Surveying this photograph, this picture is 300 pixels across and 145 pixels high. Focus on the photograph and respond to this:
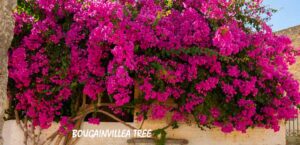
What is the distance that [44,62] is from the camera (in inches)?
275

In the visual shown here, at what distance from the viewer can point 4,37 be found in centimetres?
357

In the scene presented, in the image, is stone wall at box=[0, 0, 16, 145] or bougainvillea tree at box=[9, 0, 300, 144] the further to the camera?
bougainvillea tree at box=[9, 0, 300, 144]

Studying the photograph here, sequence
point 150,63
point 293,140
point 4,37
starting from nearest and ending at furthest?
point 4,37
point 150,63
point 293,140

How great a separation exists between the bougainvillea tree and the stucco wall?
24 cm

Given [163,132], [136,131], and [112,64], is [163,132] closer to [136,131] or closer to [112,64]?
[136,131]

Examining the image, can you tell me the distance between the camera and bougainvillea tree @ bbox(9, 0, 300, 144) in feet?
21.9

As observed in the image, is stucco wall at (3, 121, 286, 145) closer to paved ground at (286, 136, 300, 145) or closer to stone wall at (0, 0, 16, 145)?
paved ground at (286, 136, 300, 145)

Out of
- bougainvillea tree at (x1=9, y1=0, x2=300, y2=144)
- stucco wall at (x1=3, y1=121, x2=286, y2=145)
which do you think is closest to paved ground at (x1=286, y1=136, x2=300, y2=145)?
stucco wall at (x1=3, y1=121, x2=286, y2=145)

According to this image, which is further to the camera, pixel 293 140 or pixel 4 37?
pixel 293 140

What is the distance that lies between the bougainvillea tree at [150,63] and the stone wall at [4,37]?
277 centimetres

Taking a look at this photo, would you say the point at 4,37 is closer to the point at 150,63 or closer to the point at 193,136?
the point at 150,63

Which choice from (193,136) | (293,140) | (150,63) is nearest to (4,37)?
(150,63)

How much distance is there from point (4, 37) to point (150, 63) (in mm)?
3372

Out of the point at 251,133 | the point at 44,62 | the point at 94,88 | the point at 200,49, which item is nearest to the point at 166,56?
the point at 200,49
